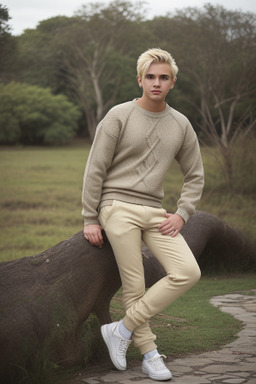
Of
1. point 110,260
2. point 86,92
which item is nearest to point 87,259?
point 110,260

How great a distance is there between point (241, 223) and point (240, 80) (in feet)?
21.0

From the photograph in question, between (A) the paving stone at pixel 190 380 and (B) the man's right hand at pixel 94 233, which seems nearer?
(A) the paving stone at pixel 190 380

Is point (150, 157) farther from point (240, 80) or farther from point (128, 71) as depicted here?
point (128, 71)

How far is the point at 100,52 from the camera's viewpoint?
106ft

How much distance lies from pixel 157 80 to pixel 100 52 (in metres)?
30.1

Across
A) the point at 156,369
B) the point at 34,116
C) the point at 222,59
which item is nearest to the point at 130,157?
the point at 156,369

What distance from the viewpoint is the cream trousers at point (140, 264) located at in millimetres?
3156

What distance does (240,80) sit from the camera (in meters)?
14.6

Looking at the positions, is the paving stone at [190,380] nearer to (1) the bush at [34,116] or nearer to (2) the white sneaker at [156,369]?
(2) the white sneaker at [156,369]

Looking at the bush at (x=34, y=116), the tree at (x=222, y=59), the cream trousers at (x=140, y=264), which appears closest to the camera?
the cream trousers at (x=140, y=264)

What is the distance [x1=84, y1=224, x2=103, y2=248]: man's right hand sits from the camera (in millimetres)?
3291

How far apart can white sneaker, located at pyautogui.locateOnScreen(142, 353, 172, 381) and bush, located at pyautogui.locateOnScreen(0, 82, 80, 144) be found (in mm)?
25525

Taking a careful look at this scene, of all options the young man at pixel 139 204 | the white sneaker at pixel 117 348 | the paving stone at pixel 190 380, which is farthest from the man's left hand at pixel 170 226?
the paving stone at pixel 190 380

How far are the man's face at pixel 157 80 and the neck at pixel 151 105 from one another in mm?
30
